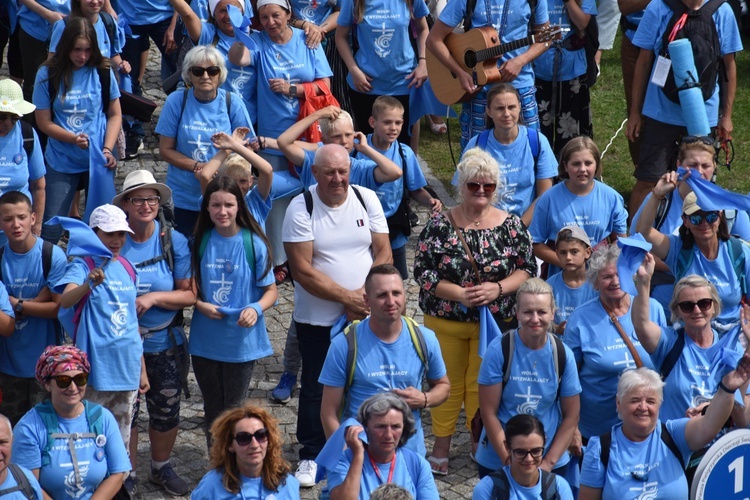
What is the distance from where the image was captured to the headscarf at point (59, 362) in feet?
22.5

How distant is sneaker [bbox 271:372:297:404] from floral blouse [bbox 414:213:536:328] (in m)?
1.55

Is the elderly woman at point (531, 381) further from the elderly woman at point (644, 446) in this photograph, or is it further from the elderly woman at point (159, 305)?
the elderly woman at point (159, 305)

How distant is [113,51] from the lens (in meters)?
11.1

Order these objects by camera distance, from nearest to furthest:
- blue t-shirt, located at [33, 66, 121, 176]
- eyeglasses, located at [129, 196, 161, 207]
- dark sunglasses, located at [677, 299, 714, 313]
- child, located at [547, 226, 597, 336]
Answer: dark sunglasses, located at [677, 299, 714, 313], eyeglasses, located at [129, 196, 161, 207], child, located at [547, 226, 597, 336], blue t-shirt, located at [33, 66, 121, 176]

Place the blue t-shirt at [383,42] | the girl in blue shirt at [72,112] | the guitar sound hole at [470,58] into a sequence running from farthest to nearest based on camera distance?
1. the blue t-shirt at [383,42]
2. the guitar sound hole at [470,58]
3. the girl in blue shirt at [72,112]

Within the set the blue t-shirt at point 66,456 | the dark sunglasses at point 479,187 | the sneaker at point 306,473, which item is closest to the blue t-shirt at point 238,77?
the dark sunglasses at point 479,187

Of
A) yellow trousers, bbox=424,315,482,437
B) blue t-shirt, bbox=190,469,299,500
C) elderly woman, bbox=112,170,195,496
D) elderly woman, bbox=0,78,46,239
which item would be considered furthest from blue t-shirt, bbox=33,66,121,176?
blue t-shirt, bbox=190,469,299,500

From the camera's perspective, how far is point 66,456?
6898 millimetres

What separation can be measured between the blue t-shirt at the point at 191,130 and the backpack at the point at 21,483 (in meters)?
3.30

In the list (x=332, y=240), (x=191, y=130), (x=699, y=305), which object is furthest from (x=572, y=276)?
(x=191, y=130)

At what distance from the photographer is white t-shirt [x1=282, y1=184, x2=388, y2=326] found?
8156 mm

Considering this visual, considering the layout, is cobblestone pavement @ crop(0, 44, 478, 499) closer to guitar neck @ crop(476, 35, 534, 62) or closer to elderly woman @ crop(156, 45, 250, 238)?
elderly woman @ crop(156, 45, 250, 238)

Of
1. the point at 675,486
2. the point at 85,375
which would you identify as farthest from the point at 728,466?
the point at 85,375

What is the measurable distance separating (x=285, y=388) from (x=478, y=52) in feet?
9.83
